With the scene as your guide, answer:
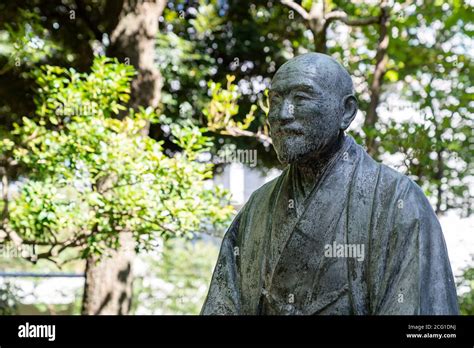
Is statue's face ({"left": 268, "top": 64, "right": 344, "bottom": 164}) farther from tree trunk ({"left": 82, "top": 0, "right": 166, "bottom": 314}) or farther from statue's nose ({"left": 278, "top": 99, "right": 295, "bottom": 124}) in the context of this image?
tree trunk ({"left": 82, "top": 0, "right": 166, "bottom": 314})

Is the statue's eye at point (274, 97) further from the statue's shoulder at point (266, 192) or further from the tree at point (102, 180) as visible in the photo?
the tree at point (102, 180)

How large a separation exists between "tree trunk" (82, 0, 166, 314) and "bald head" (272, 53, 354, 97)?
247 inches

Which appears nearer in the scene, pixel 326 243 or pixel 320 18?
pixel 326 243

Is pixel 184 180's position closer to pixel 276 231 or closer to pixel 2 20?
pixel 2 20

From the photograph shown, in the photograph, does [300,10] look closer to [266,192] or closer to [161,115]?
[161,115]

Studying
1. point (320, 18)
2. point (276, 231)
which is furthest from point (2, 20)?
point (276, 231)

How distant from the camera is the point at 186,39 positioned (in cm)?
1177

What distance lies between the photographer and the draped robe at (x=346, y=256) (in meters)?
2.88

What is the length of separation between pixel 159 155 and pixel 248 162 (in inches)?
78.6

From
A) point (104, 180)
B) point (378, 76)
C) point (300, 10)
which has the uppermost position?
point (300, 10)

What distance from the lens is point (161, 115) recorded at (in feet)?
35.4

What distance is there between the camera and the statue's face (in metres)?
3.10

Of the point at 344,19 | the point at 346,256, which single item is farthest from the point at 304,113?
the point at 344,19

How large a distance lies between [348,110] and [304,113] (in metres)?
0.23
